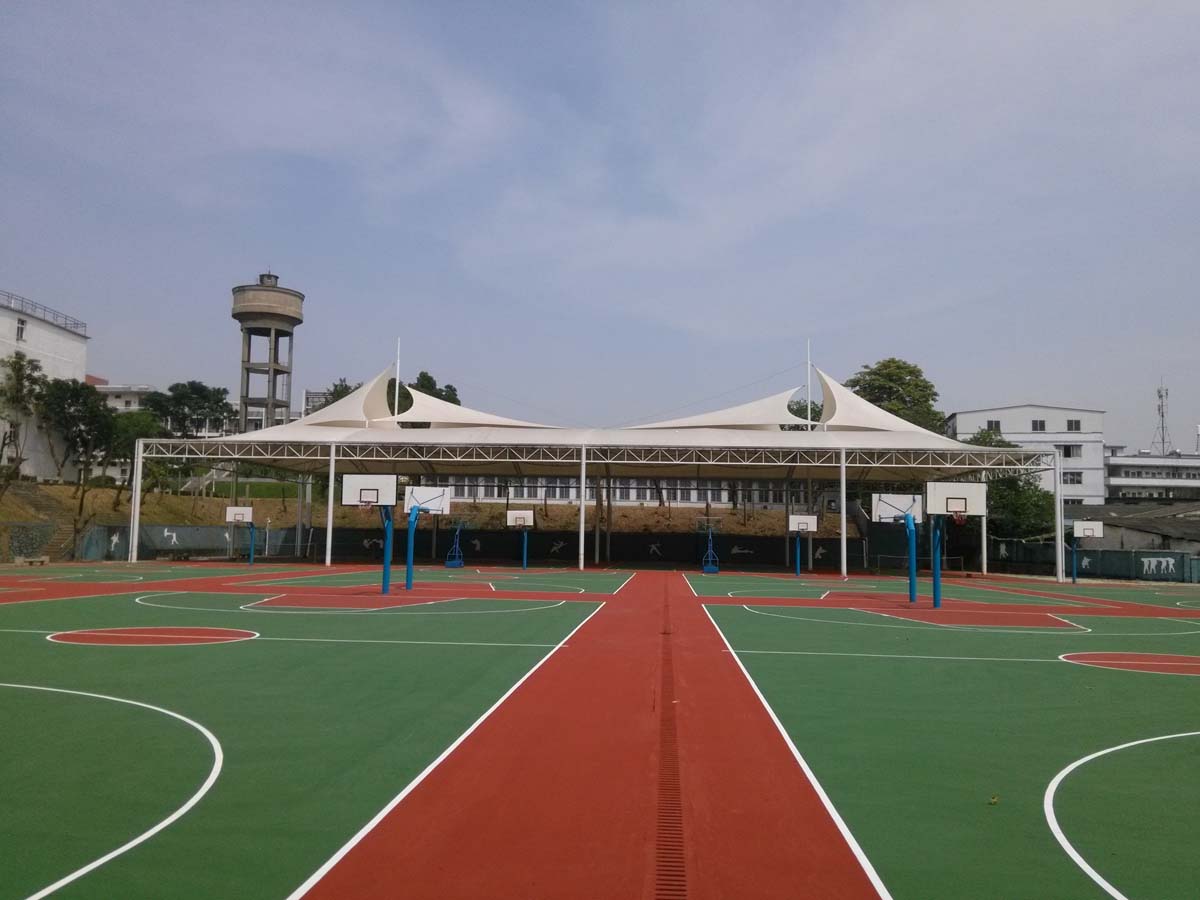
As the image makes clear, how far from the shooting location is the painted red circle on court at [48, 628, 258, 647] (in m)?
15.6

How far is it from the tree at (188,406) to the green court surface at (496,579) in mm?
58203

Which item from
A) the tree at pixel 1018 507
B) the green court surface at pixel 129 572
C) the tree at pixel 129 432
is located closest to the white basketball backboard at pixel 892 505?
the tree at pixel 1018 507

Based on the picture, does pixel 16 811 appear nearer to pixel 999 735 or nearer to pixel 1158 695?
pixel 999 735

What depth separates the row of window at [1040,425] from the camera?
254 ft

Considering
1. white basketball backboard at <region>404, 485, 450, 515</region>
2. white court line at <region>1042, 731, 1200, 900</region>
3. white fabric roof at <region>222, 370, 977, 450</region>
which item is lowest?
white court line at <region>1042, 731, 1200, 900</region>

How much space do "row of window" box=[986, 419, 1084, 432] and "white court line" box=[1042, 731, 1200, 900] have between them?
7344cm

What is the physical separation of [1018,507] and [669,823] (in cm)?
5174

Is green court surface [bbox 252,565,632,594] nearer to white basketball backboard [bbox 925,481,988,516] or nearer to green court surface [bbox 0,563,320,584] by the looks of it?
green court surface [bbox 0,563,320,584]

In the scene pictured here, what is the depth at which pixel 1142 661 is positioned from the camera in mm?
15820

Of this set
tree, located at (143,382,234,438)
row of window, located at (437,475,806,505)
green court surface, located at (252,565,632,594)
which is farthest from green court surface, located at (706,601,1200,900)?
tree, located at (143,382,234,438)

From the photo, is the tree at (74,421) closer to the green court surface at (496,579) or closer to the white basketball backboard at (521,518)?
the white basketball backboard at (521,518)

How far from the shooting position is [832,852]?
6.13m

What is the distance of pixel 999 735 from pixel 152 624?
16.0 m

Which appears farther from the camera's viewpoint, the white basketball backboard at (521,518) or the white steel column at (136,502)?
the white basketball backboard at (521,518)
